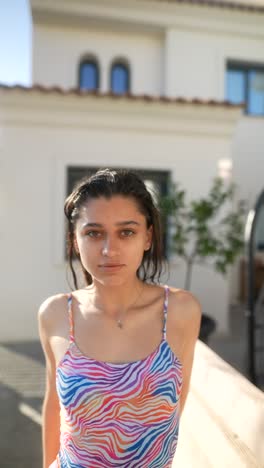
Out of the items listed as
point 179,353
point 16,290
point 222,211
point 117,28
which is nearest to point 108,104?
point 222,211

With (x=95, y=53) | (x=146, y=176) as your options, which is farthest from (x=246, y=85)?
(x=146, y=176)

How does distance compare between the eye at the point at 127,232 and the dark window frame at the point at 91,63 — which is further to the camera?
the dark window frame at the point at 91,63

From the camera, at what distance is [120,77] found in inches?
324

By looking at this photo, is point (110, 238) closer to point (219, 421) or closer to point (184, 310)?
point (184, 310)

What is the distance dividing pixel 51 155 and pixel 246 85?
5709 mm

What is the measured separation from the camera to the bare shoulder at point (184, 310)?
4.22ft

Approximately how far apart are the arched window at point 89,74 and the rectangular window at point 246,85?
10.1ft

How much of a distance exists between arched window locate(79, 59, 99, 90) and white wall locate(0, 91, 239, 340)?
3.35m

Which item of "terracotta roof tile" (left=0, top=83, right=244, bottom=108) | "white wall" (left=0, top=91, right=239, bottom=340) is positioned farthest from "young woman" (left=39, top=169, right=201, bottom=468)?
"terracotta roof tile" (left=0, top=83, right=244, bottom=108)

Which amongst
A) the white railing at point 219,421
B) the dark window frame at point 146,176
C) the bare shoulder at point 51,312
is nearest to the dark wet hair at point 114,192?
the bare shoulder at point 51,312

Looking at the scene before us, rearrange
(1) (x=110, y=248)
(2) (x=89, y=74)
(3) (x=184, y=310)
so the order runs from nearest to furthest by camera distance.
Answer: (1) (x=110, y=248) < (3) (x=184, y=310) < (2) (x=89, y=74)

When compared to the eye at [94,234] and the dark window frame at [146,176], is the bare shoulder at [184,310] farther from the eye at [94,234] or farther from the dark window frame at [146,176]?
the dark window frame at [146,176]

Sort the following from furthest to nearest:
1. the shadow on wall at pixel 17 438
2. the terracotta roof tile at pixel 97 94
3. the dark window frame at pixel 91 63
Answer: the dark window frame at pixel 91 63 → the terracotta roof tile at pixel 97 94 → the shadow on wall at pixel 17 438

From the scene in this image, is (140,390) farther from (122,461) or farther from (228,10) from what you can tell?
(228,10)
